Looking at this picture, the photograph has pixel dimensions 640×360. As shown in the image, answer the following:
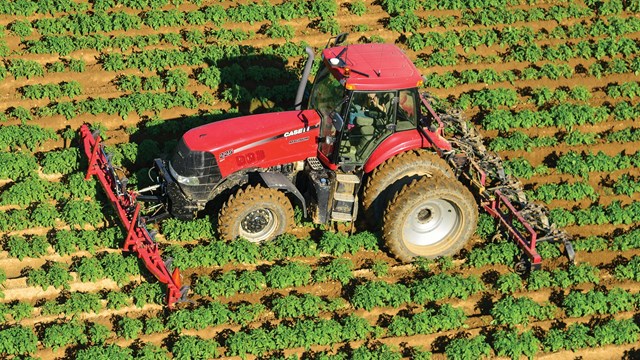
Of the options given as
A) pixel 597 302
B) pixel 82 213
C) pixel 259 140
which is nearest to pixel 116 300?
pixel 82 213

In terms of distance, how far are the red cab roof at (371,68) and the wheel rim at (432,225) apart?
216 cm

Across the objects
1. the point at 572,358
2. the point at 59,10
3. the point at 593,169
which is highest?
the point at 59,10

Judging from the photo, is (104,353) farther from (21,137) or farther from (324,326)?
(21,137)

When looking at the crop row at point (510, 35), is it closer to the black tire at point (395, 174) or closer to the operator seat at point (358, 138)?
the black tire at point (395, 174)

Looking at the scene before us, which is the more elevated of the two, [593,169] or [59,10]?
[59,10]

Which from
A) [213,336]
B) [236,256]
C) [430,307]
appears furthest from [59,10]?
[430,307]

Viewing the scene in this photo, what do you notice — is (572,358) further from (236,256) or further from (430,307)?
(236,256)

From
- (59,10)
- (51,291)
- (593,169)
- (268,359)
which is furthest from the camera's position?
(59,10)

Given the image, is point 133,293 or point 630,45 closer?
point 133,293

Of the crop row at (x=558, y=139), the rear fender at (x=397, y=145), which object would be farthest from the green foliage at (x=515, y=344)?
the crop row at (x=558, y=139)

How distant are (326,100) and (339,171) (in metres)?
1.16

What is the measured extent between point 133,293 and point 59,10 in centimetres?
799

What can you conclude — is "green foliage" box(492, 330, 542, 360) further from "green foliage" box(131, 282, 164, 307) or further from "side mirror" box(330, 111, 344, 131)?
"green foliage" box(131, 282, 164, 307)

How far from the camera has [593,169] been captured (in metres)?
16.9
